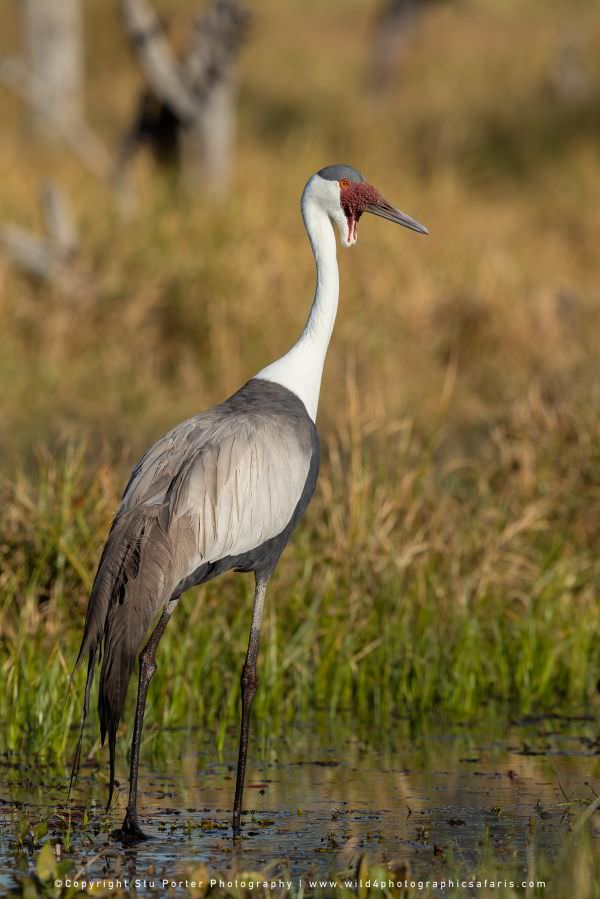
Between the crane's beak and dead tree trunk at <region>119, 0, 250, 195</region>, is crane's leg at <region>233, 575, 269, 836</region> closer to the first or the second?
the crane's beak

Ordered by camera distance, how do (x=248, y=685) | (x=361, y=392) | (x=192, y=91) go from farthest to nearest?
(x=192, y=91), (x=361, y=392), (x=248, y=685)

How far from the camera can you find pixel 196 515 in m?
4.59

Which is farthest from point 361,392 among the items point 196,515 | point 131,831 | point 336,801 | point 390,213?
point 131,831

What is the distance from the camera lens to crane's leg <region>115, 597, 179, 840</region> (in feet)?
14.4

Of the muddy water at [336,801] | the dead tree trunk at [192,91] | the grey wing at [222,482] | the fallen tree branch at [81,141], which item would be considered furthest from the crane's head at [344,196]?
the fallen tree branch at [81,141]

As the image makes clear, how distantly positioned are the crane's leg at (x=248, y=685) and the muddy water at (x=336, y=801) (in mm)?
94

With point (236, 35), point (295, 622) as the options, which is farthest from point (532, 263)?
point (295, 622)

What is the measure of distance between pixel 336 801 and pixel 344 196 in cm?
199

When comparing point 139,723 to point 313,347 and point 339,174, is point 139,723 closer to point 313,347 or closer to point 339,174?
point 313,347

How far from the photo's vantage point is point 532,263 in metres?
12.9

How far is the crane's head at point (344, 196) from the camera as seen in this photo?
5.26m

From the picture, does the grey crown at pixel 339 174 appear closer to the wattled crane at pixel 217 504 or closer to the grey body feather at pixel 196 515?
the wattled crane at pixel 217 504

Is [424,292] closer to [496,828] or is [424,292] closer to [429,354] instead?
[429,354]

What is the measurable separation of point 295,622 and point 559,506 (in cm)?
172
